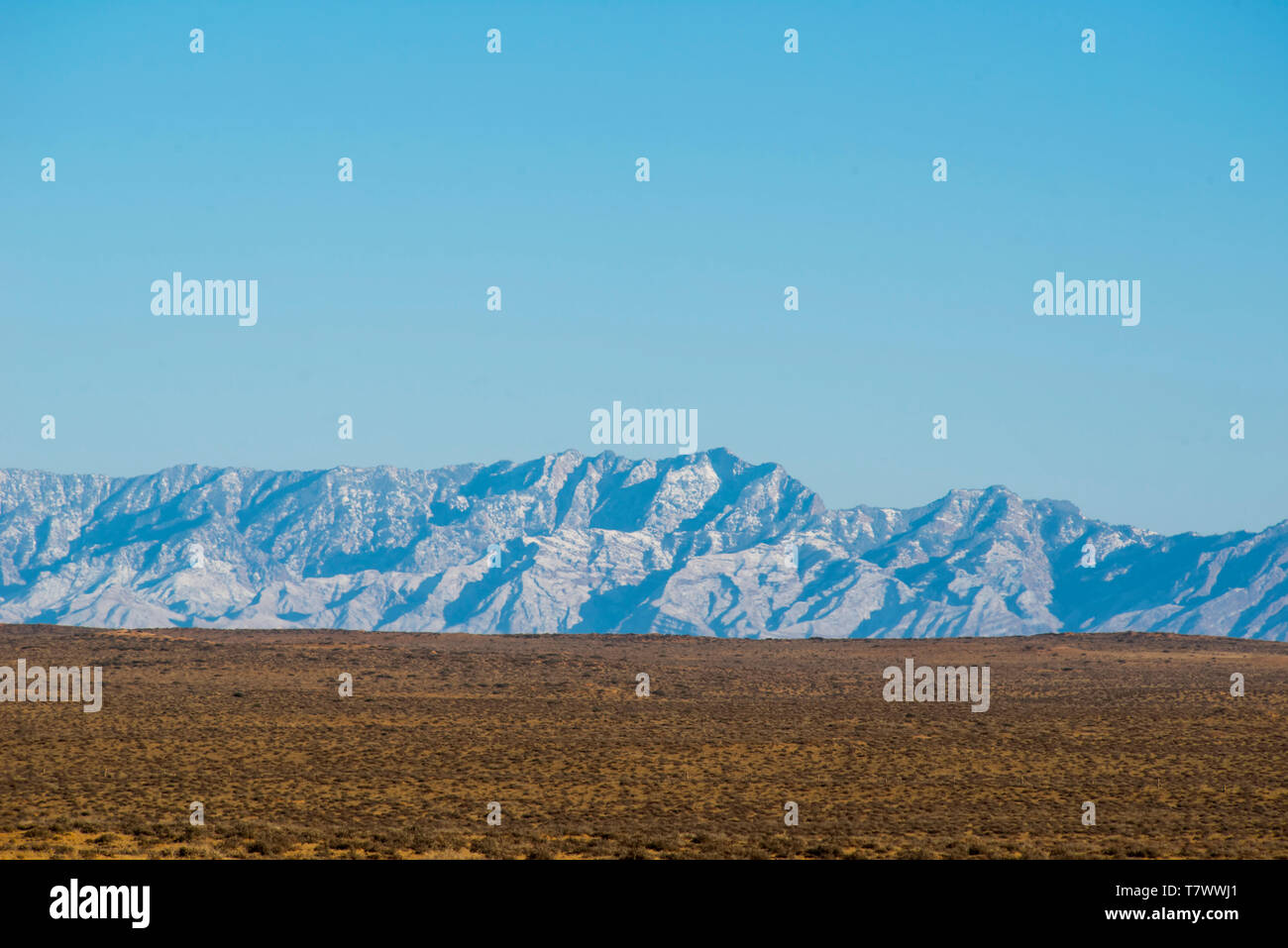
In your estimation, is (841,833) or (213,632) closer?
(841,833)

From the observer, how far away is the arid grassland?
1315 inches

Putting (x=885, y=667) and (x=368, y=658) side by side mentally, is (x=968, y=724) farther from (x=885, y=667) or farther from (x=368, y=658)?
(x=368, y=658)

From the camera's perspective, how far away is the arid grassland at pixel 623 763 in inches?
1315

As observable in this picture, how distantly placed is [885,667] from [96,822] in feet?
242

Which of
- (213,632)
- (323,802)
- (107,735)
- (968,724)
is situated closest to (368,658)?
(213,632)

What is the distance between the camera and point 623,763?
49.8m

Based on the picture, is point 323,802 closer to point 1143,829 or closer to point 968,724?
point 1143,829

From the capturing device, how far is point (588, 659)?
347ft

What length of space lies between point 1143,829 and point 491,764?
76.0 ft

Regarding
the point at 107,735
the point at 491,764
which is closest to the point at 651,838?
the point at 491,764

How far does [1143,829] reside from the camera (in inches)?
1437
